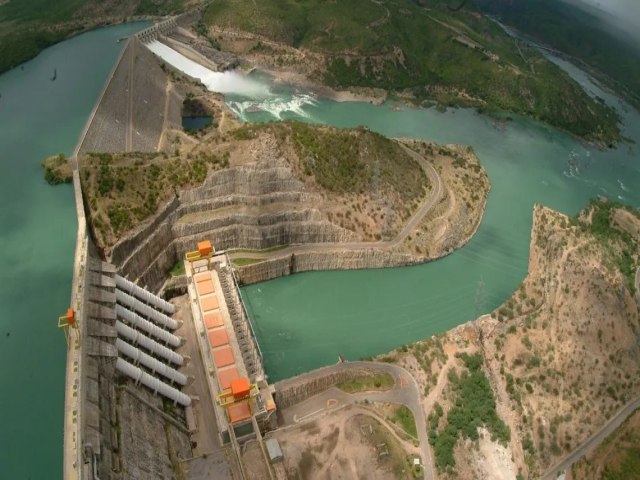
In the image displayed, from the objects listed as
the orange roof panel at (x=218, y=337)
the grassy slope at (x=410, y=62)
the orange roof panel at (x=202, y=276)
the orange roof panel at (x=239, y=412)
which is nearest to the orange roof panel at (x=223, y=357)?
the orange roof panel at (x=218, y=337)

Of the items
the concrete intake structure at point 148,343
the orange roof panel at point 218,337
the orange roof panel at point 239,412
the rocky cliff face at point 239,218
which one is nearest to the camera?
the orange roof panel at point 239,412

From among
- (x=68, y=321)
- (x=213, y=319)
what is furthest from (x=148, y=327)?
(x=68, y=321)

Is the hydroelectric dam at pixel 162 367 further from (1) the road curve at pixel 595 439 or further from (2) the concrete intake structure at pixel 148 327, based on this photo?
(1) the road curve at pixel 595 439

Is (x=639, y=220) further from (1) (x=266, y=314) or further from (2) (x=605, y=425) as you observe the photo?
(1) (x=266, y=314)

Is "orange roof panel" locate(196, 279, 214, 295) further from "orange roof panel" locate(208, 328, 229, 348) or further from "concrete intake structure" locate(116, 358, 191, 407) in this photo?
"concrete intake structure" locate(116, 358, 191, 407)

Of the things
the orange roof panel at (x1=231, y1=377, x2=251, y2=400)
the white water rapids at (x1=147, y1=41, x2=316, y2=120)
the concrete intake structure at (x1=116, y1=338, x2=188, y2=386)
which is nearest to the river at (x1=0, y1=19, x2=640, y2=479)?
the white water rapids at (x1=147, y1=41, x2=316, y2=120)

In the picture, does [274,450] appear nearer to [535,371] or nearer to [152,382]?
[152,382]
